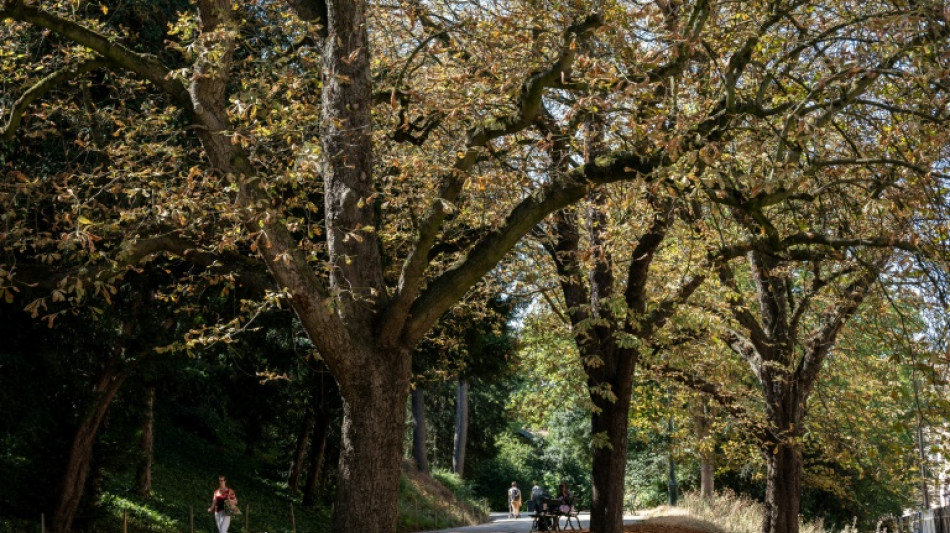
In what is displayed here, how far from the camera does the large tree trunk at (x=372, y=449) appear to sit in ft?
30.2

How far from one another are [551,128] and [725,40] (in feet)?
9.34

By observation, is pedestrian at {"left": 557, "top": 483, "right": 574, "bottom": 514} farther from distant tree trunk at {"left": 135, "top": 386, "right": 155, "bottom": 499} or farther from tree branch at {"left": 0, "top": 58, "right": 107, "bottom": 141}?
tree branch at {"left": 0, "top": 58, "right": 107, "bottom": 141}

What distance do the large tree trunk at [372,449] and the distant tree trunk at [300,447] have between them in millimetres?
18353

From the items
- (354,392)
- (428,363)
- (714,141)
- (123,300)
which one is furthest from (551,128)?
(428,363)

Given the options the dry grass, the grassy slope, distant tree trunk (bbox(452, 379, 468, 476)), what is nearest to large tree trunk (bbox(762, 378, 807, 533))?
the dry grass

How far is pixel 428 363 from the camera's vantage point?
84.4 ft

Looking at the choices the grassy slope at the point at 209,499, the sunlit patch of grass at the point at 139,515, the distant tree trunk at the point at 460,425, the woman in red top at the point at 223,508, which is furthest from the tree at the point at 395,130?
the distant tree trunk at the point at 460,425

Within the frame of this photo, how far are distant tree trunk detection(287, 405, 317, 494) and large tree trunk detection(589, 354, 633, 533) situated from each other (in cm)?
1347

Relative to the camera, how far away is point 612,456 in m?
15.3

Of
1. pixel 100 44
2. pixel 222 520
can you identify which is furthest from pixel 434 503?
pixel 100 44

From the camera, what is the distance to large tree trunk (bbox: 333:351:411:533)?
362 inches

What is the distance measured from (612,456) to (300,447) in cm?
1620

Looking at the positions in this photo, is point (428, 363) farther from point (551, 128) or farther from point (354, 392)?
point (354, 392)

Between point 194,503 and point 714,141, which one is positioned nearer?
point 714,141
